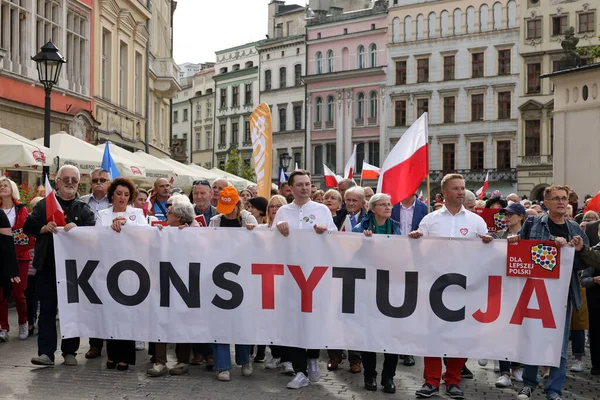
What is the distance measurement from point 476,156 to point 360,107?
10705 mm

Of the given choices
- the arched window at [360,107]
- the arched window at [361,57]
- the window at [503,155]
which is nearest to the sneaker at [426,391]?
the window at [503,155]

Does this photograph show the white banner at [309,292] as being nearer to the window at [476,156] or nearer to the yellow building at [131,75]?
the yellow building at [131,75]

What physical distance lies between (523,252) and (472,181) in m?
56.0

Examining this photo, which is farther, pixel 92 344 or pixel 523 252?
pixel 92 344

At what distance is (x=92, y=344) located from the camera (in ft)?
32.2

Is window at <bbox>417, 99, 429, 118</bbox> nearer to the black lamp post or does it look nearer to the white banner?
the black lamp post

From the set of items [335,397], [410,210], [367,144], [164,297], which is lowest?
[335,397]

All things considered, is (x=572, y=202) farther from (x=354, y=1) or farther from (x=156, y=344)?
(x=354, y=1)

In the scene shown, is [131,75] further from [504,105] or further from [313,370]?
[504,105]

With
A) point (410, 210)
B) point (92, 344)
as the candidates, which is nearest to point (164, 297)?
point (92, 344)

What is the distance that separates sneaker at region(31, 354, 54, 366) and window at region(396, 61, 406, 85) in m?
59.9

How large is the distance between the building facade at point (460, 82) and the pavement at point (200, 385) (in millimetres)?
53463

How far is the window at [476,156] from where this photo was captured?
208ft

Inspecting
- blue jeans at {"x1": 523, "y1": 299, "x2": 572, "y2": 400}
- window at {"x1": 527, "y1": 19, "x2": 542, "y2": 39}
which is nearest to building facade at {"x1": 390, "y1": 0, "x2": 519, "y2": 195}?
window at {"x1": 527, "y1": 19, "x2": 542, "y2": 39}
